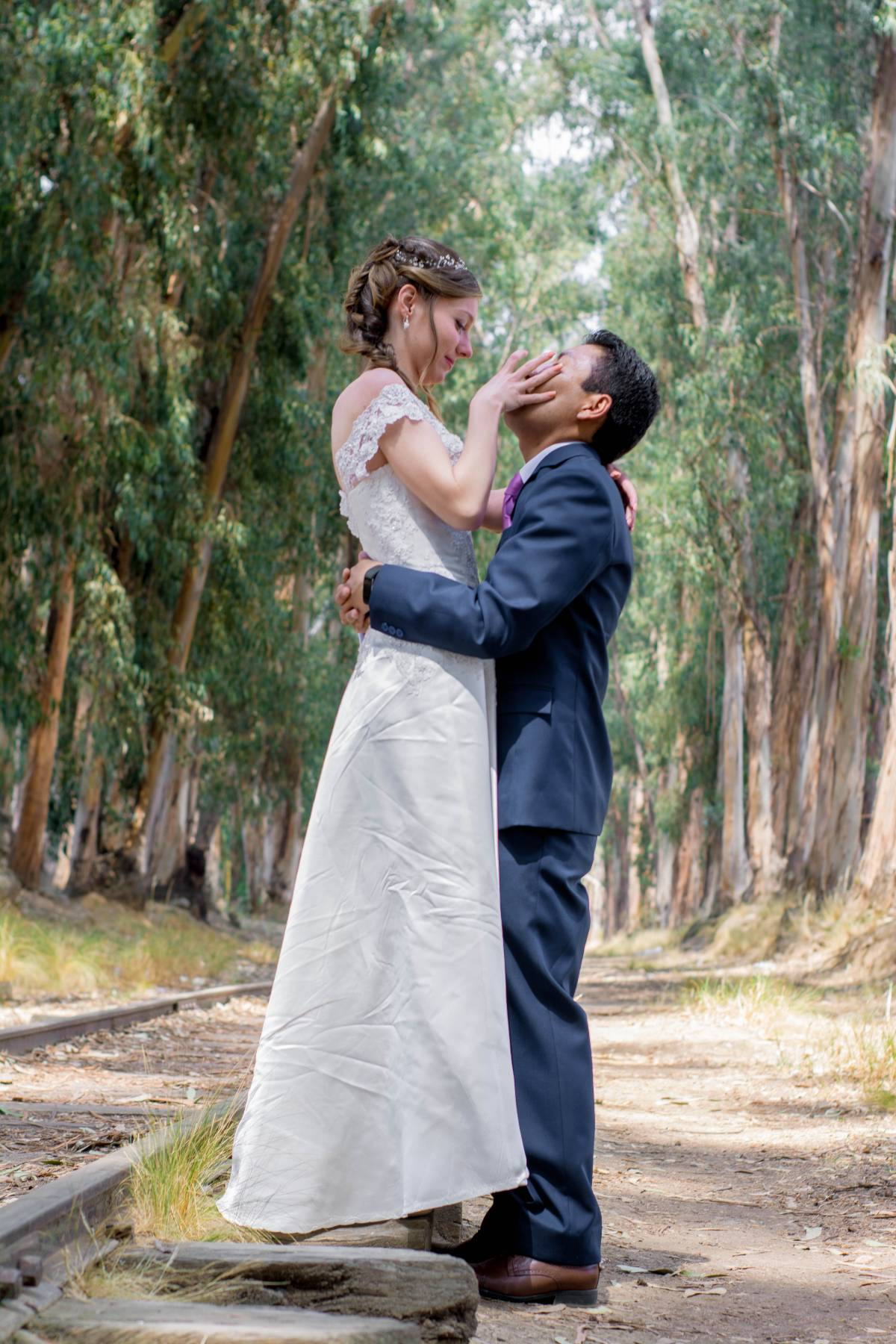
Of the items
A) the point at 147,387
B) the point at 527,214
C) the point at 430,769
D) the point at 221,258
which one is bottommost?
the point at 430,769

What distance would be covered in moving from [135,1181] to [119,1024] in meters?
4.78

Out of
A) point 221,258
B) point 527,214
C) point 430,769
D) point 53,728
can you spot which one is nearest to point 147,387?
point 221,258

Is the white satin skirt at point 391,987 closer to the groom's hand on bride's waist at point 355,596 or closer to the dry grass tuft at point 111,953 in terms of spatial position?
the groom's hand on bride's waist at point 355,596

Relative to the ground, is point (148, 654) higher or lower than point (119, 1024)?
higher

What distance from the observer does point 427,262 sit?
3145 millimetres

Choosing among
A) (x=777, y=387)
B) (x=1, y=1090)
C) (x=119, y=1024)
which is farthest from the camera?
(x=777, y=387)

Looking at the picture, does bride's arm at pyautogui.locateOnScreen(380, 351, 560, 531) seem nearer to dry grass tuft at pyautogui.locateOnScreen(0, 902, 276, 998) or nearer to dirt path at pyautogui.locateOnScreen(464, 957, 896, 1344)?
dirt path at pyautogui.locateOnScreen(464, 957, 896, 1344)

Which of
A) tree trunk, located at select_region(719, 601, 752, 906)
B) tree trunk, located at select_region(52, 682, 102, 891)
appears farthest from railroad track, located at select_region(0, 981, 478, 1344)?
tree trunk, located at select_region(719, 601, 752, 906)

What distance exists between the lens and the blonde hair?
10.3 ft

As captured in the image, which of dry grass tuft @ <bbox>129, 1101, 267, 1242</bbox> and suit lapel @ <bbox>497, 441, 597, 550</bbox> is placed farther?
suit lapel @ <bbox>497, 441, 597, 550</bbox>

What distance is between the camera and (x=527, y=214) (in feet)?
82.9

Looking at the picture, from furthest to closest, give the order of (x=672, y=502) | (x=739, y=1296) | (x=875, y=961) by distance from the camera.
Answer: (x=672, y=502)
(x=875, y=961)
(x=739, y=1296)

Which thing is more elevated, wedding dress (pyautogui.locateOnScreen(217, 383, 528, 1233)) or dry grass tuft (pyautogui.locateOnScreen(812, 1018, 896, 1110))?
wedding dress (pyautogui.locateOnScreen(217, 383, 528, 1233))

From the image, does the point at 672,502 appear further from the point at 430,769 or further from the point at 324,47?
the point at 430,769
